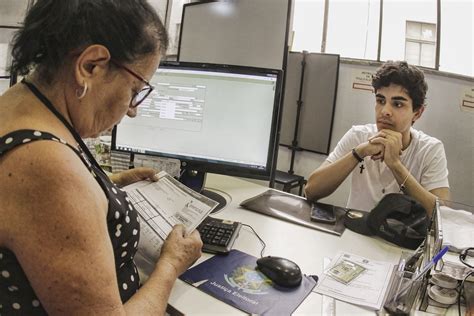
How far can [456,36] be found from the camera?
10.7 feet

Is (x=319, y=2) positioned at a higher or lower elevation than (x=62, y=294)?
higher

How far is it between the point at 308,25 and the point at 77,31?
348 centimetres

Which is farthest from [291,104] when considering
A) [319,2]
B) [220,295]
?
[220,295]

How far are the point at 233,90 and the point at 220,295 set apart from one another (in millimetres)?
751

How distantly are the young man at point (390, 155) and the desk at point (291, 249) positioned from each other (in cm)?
39

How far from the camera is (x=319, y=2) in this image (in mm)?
3668

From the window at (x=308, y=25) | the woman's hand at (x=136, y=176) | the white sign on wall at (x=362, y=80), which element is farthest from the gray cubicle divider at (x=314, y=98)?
the woman's hand at (x=136, y=176)

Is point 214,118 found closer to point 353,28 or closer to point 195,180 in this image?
point 195,180

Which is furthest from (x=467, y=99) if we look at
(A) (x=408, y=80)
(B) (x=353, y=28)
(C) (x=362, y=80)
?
(A) (x=408, y=80)

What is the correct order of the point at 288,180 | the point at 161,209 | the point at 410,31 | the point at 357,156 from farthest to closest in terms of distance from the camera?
1. the point at 410,31
2. the point at 288,180
3. the point at 357,156
4. the point at 161,209

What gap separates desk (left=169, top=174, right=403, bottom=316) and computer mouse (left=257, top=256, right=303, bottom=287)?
2.1 inches

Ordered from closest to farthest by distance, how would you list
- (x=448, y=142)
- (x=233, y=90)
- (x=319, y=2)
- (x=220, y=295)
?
(x=220, y=295) < (x=233, y=90) < (x=448, y=142) < (x=319, y=2)

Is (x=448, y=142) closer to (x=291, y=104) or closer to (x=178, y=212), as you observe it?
(x=291, y=104)

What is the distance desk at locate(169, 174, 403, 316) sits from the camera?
81cm
